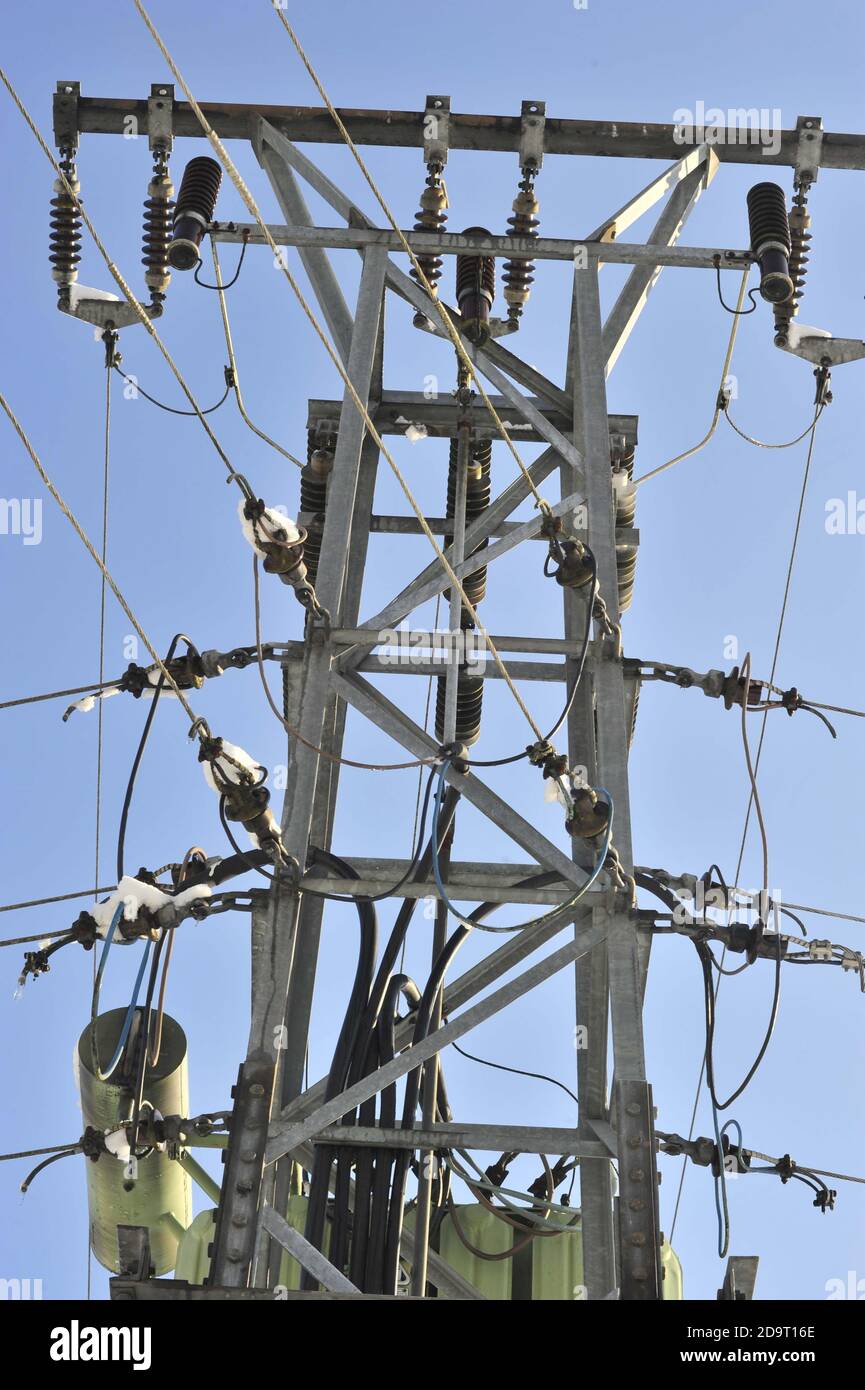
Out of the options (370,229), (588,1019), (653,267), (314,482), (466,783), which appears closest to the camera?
(466,783)

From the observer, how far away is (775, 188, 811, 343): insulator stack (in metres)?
9.70

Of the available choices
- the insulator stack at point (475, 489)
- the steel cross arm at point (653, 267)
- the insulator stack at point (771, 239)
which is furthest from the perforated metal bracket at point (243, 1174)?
the insulator stack at point (771, 239)

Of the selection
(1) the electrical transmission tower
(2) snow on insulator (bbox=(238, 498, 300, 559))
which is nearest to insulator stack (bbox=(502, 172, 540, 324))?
(1) the electrical transmission tower

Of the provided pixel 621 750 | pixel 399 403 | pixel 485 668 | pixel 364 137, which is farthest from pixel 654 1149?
pixel 364 137

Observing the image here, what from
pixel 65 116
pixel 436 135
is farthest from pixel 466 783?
pixel 65 116

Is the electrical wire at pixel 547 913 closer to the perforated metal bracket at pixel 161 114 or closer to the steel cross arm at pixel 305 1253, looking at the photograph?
the steel cross arm at pixel 305 1253

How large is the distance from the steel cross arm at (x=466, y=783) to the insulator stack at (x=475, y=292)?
202 centimetres

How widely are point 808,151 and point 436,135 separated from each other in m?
1.89

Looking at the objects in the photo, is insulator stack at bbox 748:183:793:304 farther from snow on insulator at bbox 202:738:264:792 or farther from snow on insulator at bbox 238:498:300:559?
snow on insulator at bbox 202:738:264:792

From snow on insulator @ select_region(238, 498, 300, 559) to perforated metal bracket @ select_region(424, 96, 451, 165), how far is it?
2.77m

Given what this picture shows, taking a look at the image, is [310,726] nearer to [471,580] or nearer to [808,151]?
[471,580]

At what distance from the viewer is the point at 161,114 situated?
9664mm
